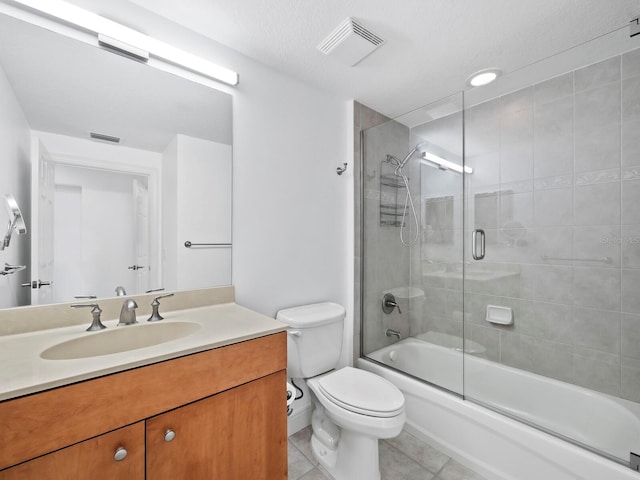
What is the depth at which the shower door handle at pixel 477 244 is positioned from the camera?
206 cm

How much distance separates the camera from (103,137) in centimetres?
125

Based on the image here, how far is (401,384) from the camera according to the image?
1.89 meters

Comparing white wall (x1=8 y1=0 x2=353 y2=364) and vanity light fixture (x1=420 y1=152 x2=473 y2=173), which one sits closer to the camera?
white wall (x1=8 y1=0 x2=353 y2=364)

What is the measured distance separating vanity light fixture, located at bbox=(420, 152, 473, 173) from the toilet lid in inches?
58.3

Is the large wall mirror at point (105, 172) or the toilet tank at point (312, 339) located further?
the toilet tank at point (312, 339)

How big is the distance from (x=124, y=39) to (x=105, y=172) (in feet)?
1.86

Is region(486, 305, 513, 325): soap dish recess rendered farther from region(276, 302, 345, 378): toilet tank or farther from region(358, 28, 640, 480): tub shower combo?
region(276, 302, 345, 378): toilet tank

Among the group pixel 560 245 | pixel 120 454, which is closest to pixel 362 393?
pixel 120 454

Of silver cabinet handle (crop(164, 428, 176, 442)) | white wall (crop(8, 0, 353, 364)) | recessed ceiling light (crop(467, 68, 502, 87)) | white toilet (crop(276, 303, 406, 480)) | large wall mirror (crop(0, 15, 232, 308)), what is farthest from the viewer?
recessed ceiling light (crop(467, 68, 502, 87))

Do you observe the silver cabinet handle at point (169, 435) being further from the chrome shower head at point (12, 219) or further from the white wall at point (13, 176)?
the chrome shower head at point (12, 219)

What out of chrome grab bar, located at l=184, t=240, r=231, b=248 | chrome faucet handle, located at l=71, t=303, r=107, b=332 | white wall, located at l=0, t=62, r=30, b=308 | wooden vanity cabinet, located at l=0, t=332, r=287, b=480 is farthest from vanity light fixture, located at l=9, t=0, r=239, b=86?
wooden vanity cabinet, located at l=0, t=332, r=287, b=480

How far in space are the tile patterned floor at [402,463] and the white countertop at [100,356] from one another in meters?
0.92

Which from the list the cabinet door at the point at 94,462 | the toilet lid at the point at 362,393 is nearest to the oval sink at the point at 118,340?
the cabinet door at the point at 94,462

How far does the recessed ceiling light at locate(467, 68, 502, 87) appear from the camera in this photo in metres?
Answer: 1.74
